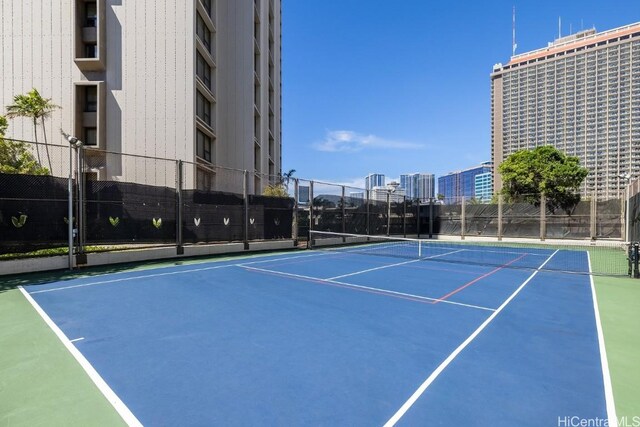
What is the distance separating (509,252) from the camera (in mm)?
19578

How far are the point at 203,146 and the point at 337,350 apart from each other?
26.7 metres

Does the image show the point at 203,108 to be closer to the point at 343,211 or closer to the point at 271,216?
the point at 271,216

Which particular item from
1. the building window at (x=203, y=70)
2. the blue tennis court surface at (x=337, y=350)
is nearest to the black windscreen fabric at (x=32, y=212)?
the blue tennis court surface at (x=337, y=350)

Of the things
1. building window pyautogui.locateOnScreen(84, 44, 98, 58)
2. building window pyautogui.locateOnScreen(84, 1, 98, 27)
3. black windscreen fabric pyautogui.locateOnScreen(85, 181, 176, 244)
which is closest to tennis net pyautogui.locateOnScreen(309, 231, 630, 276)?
black windscreen fabric pyautogui.locateOnScreen(85, 181, 176, 244)

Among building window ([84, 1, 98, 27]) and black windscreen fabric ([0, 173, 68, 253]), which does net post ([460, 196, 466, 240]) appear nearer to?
black windscreen fabric ([0, 173, 68, 253])

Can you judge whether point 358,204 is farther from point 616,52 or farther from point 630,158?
point 616,52

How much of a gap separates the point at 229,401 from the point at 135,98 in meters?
27.2

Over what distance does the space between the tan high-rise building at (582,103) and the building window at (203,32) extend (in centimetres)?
10134

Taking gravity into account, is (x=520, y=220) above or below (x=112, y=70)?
below

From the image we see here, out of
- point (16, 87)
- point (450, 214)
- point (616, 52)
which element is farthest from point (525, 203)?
point (616, 52)

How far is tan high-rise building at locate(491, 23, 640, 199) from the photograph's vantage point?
336 ft

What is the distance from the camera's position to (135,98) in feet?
81.5

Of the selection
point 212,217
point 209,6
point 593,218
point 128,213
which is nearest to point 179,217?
point 212,217

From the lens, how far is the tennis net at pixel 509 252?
14.0m
